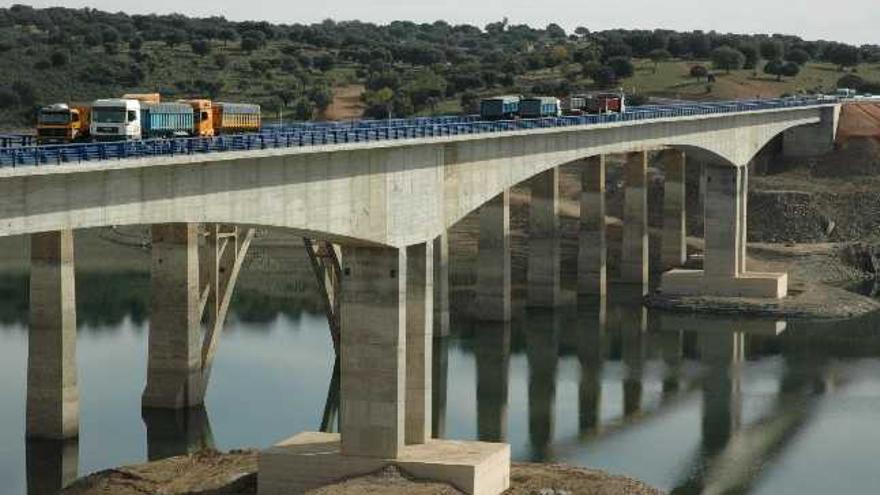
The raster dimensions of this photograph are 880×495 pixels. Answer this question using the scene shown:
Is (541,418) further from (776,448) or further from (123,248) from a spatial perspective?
(123,248)

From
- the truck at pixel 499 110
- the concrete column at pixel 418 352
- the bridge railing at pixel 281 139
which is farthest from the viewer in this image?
the truck at pixel 499 110

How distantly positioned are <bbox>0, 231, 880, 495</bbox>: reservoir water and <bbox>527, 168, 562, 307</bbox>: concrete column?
136 cm

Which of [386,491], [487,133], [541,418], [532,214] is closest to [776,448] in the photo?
[541,418]

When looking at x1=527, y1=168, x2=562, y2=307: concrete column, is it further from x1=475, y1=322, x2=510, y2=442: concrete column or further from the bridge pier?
the bridge pier

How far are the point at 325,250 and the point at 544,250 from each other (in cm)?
2340

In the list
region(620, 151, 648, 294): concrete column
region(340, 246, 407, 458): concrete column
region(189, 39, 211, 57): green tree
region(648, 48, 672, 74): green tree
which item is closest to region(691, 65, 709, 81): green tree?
A: region(648, 48, 672, 74): green tree

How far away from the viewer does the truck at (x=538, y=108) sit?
6706 centimetres

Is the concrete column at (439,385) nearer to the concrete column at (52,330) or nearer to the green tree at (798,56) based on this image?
the concrete column at (52,330)

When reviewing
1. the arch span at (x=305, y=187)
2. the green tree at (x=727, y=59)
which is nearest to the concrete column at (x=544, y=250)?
the arch span at (x=305, y=187)

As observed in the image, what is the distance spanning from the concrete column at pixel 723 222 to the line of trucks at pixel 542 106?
1693cm

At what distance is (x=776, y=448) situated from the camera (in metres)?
57.2

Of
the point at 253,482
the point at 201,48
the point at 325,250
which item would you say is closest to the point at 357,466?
the point at 253,482

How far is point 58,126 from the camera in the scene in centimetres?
4119

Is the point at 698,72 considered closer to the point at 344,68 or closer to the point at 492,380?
the point at 344,68
